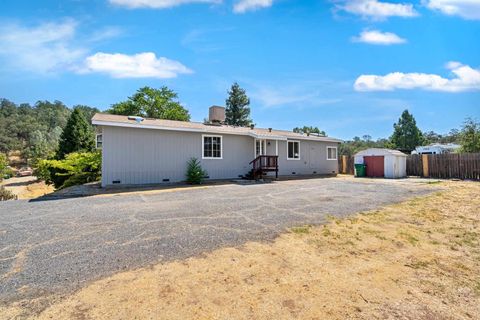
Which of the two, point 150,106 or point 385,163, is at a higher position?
point 150,106

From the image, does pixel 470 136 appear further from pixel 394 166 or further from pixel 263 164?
pixel 263 164

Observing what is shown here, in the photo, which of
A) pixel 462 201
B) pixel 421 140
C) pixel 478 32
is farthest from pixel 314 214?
pixel 421 140

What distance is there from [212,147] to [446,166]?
15278 millimetres

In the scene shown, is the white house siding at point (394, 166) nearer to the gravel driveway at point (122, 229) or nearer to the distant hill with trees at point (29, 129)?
the gravel driveway at point (122, 229)

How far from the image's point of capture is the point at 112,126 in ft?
35.1

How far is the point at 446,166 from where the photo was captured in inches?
635

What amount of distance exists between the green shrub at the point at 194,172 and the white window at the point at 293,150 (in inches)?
267

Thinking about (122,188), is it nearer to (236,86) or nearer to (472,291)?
(472,291)

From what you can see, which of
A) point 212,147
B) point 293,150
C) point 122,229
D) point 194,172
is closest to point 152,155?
point 194,172

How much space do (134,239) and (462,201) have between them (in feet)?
31.5

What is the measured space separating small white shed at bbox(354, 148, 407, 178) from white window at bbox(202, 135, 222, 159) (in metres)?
11.5

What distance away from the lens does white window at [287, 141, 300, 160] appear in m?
16.8

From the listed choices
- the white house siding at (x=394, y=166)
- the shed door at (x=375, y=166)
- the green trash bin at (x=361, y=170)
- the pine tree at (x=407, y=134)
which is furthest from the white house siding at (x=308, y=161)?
the pine tree at (x=407, y=134)

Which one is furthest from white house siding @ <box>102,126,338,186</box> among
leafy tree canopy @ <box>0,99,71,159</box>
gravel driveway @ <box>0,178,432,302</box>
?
leafy tree canopy @ <box>0,99,71,159</box>
